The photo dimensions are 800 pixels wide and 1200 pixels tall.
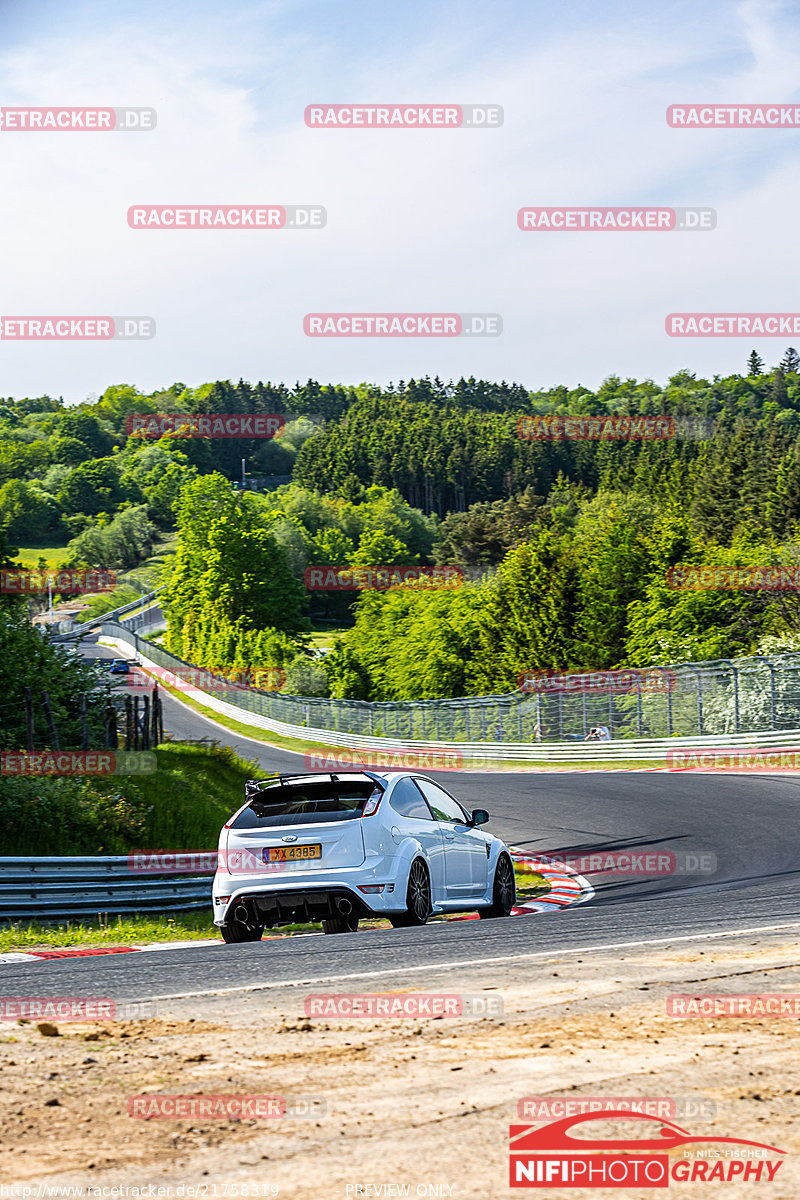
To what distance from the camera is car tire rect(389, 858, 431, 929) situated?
34.5ft

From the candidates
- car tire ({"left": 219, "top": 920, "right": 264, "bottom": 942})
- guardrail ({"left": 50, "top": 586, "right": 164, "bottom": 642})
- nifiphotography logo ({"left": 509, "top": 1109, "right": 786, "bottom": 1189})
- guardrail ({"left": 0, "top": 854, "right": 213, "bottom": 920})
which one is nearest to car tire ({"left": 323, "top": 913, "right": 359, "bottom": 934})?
car tire ({"left": 219, "top": 920, "right": 264, "bottom": 942})

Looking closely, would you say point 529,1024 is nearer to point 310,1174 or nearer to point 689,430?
point 310,1174

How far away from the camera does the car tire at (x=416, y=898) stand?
1052 cm

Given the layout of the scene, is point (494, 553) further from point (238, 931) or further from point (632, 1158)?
point (632, 1158)

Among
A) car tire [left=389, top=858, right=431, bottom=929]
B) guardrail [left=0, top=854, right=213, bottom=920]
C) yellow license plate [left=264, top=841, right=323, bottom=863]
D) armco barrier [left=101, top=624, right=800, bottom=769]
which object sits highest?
yellow license plate [left=264, top=841, right=323, bottom=863]

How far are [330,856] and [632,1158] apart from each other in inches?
249

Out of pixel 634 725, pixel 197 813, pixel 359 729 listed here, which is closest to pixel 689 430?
pixel 359 729

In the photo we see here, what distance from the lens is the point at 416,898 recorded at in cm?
1066

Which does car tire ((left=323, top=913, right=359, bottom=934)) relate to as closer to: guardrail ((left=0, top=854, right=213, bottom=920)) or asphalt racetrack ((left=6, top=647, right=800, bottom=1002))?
asphalt racetrack ((left=6, top=647, right=800, bottom=1002))

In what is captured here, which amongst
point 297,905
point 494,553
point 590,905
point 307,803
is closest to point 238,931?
point 297,905

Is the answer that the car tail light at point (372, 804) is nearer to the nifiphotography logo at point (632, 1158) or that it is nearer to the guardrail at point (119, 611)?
the nifiphotography logo at point (632, 1158)

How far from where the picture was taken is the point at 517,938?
9.44m

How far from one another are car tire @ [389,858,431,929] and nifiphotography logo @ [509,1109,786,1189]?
6.30 m

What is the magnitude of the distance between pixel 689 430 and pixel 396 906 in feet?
563
